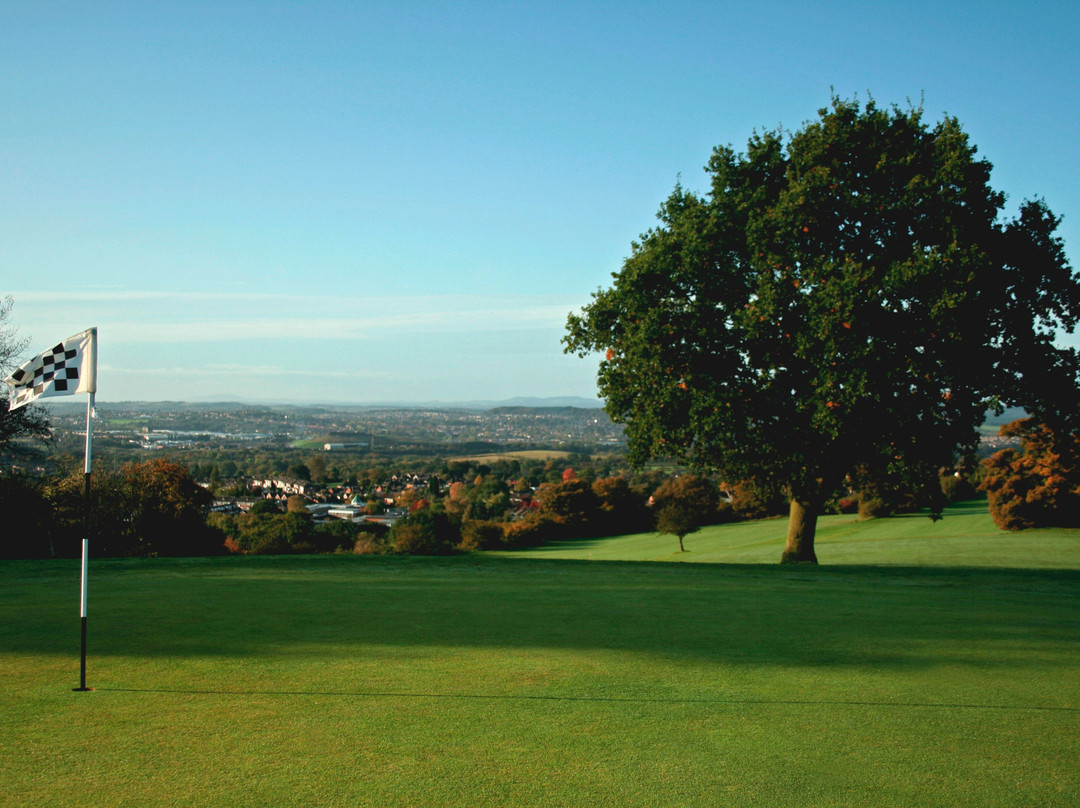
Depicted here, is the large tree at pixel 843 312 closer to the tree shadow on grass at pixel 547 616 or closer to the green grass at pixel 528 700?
the tree shadow on grass at pixel 547 616

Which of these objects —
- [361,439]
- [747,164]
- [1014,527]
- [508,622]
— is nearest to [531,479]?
[361,439]

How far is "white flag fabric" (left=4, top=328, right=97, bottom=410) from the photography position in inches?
282

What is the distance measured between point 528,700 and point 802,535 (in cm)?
1829

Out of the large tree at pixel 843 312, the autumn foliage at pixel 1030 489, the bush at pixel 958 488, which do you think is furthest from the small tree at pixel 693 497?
the large tree at pixel 843 312

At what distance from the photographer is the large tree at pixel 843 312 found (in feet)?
59.4

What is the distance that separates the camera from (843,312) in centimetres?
1761

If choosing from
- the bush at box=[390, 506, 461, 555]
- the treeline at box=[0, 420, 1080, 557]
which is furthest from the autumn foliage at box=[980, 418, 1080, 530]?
the bush at box=[390, 506, 461, 555]

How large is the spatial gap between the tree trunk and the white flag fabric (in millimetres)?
19240

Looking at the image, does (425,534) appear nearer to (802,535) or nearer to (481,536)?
(481,536)

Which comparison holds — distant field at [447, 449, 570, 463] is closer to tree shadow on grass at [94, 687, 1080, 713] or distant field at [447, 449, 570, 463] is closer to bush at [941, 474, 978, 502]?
bush at [941, 474, 978, 502]

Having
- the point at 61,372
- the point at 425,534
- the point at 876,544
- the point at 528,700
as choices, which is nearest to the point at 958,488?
the point at 876,544

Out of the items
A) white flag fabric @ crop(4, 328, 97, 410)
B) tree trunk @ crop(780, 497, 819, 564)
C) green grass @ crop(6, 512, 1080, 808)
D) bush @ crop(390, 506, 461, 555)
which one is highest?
white flag fabric @ crop(4, 328, 97, 410)

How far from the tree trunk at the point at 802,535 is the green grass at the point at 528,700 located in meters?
10.1

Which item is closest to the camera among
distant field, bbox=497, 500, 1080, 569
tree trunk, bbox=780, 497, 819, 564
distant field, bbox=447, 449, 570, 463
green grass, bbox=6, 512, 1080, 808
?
green grass, bbox=6, 512, 1080, 808
